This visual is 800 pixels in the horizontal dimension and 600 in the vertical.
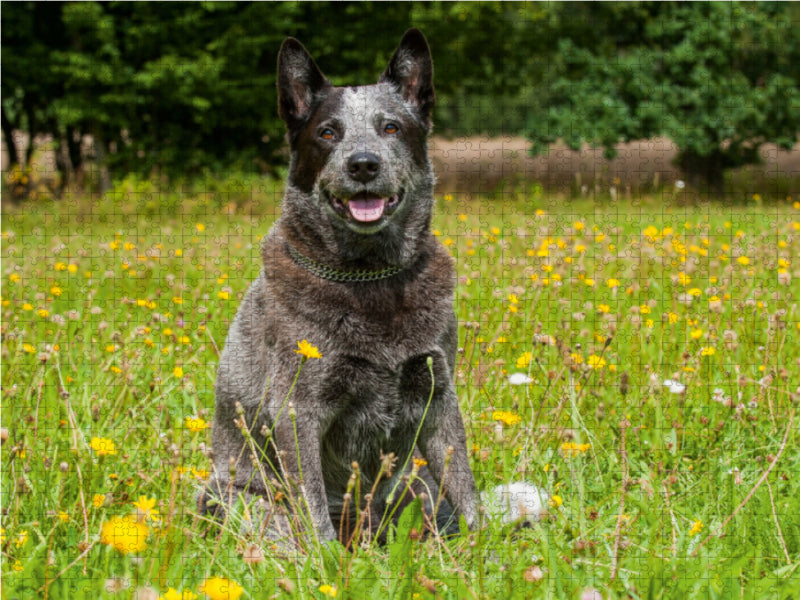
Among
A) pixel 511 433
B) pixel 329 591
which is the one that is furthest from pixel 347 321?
pixel 329 591

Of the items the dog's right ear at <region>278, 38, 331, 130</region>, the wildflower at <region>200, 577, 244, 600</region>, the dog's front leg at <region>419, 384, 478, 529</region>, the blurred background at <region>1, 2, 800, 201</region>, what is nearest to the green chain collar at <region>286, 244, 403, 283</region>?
the dog's front leg at <region>419, 384, 478, 529</region>

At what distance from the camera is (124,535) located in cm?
158

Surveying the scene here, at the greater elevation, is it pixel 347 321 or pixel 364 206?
pixel 364 206

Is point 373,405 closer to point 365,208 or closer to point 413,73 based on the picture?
point 365,208

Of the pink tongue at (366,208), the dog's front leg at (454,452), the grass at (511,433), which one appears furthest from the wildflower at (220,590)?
the pink tongue at (366,208)

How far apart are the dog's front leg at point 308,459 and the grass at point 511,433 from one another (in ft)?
0.90

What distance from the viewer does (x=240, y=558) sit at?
230 cm

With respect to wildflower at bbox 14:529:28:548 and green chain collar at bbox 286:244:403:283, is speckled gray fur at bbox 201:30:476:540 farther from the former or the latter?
wildflower at bbox 14:529:28:548

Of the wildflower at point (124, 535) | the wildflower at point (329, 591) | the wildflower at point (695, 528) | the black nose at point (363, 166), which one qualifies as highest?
the black nose at point (363, 166)

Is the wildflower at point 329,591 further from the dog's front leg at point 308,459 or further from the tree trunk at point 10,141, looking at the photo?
the tree trunk at point 10,141

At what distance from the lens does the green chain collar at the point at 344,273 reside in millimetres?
2986

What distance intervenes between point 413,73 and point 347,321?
1.11 m

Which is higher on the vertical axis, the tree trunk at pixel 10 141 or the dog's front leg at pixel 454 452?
the tree trunk at pixel 10 141

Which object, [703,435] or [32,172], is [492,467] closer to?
[703,435]
